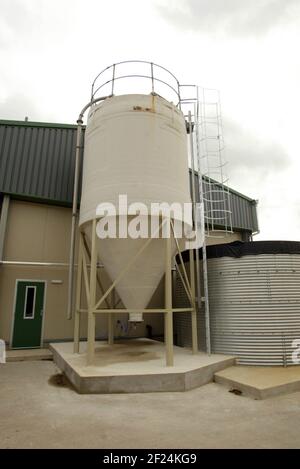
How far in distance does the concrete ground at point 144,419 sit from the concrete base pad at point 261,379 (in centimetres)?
17

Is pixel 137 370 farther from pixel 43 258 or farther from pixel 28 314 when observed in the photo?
pixel 43 258

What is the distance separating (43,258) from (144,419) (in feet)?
22.2

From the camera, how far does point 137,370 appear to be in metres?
5.61

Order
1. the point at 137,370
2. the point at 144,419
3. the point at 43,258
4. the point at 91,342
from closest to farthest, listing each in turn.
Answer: the point at 144,419
the point at 137,370
the point at 91,342
the point at 43,258

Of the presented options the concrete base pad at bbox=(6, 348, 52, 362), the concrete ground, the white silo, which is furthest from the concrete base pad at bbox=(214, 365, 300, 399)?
the concrete base pad at bbox=(6, 348, 52, 362)

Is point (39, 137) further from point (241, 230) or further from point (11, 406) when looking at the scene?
point (241, 230)

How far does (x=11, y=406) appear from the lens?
4.52 metres

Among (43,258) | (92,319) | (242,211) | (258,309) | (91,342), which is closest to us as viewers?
(91,342)

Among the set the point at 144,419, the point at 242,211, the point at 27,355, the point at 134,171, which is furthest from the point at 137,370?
the point at 242,211

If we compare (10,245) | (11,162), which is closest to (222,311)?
(10,245)

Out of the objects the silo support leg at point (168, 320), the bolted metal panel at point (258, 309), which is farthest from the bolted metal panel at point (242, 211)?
the silo support leg at point (168, 320)

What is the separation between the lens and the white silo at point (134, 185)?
649 cm

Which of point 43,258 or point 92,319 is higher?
point 43,258

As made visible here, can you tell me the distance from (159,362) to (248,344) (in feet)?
7.39
